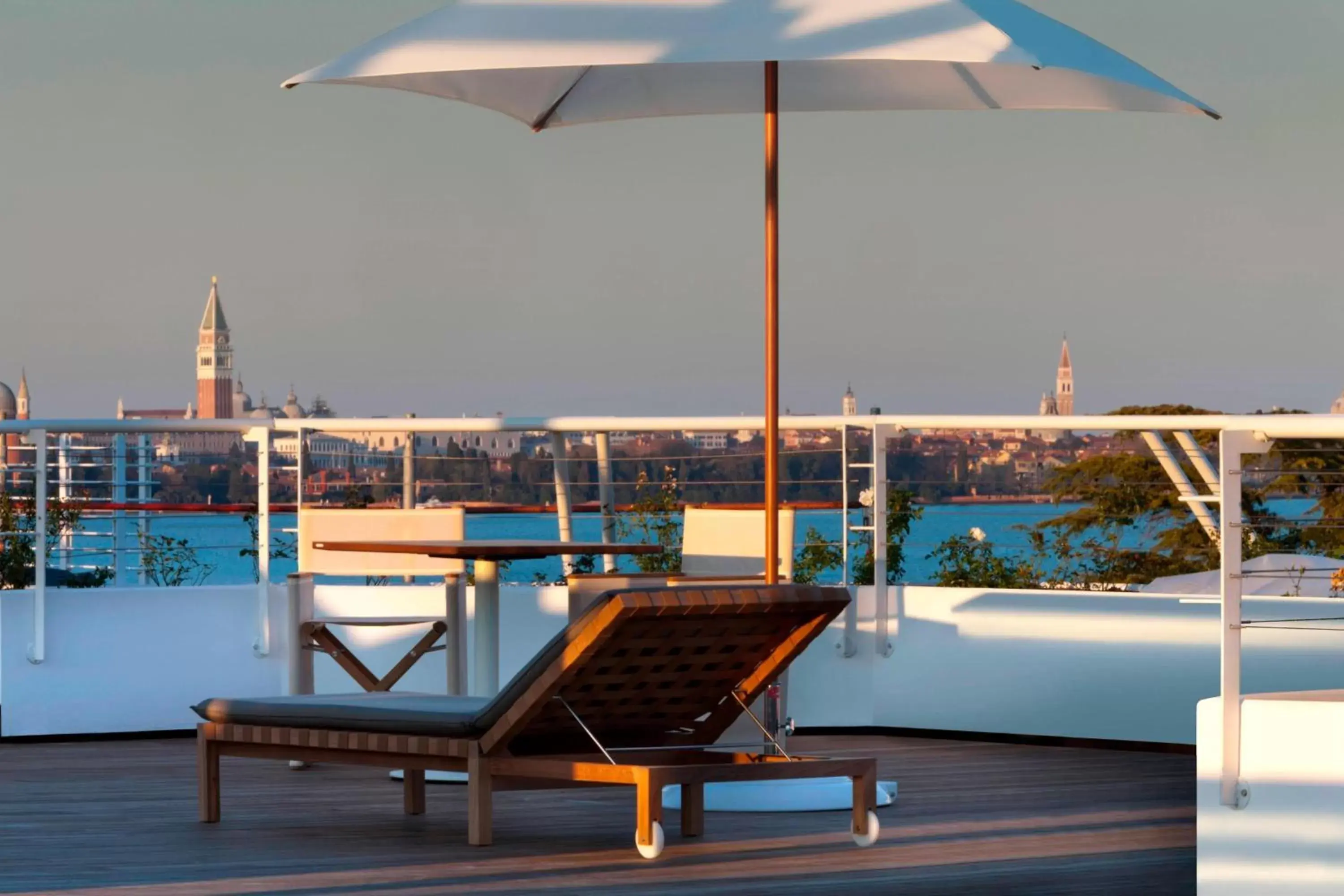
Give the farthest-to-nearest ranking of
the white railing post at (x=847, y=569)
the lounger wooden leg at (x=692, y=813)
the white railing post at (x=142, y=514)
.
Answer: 1. the white railing post at (x=142, y=514)
2. the white railing post at (x=847, y=569)
3. the lounger wooden leg at (x=692, y=813)

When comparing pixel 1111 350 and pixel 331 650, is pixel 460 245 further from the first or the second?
pixel 331 650

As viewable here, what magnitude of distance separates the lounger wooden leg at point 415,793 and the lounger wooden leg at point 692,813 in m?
0.67

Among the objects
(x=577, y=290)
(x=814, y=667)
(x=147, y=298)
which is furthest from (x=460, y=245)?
(x=814, y=667)

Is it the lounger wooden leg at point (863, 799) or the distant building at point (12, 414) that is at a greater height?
the distant building at point (12, 414)

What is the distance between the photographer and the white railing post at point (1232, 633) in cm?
329

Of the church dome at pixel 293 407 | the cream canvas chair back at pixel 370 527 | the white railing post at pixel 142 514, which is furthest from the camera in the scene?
the church dome at pixel 293 407

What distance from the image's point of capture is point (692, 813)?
4.30 m

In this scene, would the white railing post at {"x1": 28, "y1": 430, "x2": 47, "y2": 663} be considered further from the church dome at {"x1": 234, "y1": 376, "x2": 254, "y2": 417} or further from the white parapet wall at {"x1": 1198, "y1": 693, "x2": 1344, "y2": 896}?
the church dome at {"x1": 234, "y1": 376, "x2": 254, "y2": 417}

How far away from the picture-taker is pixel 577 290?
26188 mm

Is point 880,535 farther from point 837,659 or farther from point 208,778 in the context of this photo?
point 208,778

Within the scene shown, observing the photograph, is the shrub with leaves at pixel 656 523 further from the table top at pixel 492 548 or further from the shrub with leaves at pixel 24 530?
the table top at pixel 492 548

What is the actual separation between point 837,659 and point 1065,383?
57.0ft

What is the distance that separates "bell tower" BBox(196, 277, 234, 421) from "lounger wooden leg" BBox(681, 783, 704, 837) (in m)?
23.9

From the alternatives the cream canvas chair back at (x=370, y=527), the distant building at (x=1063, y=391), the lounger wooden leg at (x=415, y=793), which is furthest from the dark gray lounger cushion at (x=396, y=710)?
the distant building at (x=1063, y=391)
